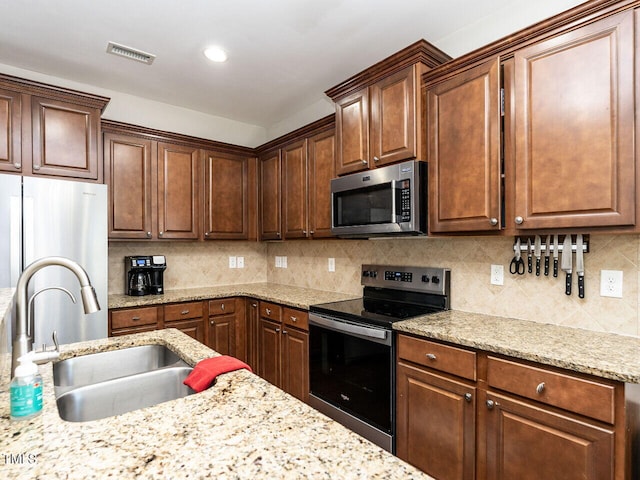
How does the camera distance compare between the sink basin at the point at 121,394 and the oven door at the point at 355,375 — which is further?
the oven door at the point at 355,375

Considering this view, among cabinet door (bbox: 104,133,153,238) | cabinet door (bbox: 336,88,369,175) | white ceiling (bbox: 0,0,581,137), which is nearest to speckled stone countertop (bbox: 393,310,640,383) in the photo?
cabinet door (bbox: 336,88,369,175)

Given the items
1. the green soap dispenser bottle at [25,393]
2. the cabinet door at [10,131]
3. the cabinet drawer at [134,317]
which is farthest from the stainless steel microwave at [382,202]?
the cabinet door at [10,131]

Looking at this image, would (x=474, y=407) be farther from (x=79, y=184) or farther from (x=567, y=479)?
(x=79, y=184)

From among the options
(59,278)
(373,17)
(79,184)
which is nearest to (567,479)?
(373,17)

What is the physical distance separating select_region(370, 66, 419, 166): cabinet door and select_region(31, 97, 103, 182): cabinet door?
2.04m

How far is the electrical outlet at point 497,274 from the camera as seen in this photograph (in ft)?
6.95

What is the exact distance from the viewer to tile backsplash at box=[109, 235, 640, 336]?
67.4 inches

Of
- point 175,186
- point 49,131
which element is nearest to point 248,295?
point 175,186

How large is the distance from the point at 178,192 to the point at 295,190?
1054 millimetres

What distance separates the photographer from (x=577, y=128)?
156cm

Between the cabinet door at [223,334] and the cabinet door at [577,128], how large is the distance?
97.1 inches

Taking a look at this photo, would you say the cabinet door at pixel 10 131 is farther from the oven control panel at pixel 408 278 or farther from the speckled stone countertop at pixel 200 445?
the oven control panel at pixel 408 278

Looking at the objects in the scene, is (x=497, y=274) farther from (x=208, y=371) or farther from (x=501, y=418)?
(x=208, y=371)

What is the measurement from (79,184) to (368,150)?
1.97 meters
